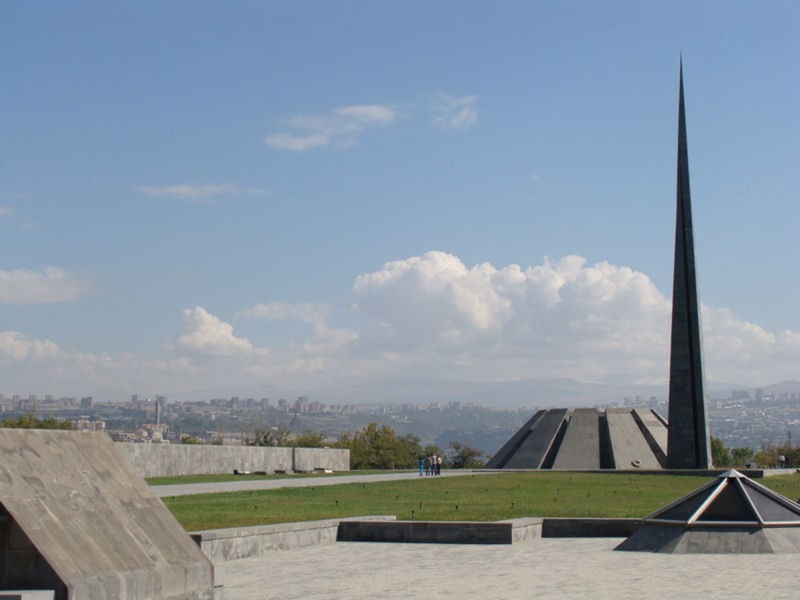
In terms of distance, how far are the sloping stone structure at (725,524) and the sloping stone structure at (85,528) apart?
250 inches

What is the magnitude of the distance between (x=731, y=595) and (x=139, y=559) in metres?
5.04

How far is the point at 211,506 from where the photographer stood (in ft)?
57.3

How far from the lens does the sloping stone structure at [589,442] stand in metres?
→ 42.9

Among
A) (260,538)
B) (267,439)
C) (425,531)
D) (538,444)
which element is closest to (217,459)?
(538,444)

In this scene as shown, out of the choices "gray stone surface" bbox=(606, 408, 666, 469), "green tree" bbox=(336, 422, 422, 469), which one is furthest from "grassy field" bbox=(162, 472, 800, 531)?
"green tree" bbox=(336, 422, 422, 469)

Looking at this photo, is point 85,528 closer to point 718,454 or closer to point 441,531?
point 441,531

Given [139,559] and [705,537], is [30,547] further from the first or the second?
[705,537]

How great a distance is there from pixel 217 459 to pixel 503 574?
87.4ft

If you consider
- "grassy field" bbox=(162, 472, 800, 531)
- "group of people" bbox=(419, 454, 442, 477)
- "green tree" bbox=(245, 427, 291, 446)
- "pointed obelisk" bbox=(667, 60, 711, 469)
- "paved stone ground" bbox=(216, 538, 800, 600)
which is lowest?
"paved stone ground" bbox=(216, 538, 800, 600)

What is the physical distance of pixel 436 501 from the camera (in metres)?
19.9

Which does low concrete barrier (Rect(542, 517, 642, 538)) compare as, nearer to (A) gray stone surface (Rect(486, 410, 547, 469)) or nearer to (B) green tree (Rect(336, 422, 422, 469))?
(A) gray stone surface (Rect(486, 410, 547, 469))

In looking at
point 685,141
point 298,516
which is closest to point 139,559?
point 298,516

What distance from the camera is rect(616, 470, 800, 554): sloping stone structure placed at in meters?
11.7

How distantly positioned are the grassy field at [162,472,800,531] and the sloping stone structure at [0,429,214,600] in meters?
5.42
